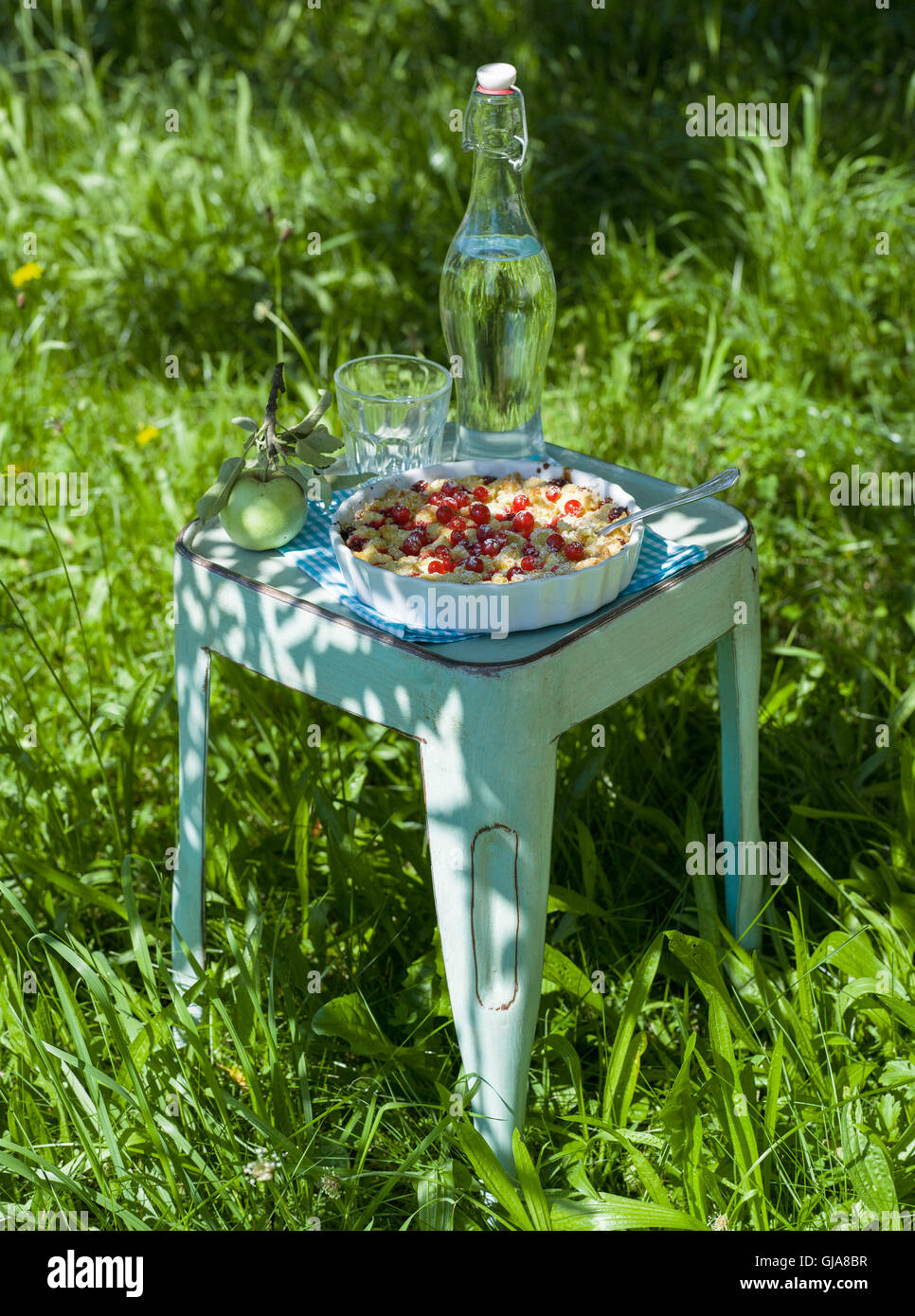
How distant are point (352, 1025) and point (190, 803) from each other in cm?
36

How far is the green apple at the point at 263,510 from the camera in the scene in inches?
64.8

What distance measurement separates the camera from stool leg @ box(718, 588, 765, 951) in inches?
72.3

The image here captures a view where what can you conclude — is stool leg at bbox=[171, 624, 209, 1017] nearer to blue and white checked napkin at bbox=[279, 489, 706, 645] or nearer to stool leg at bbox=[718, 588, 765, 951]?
blue and white checked napkin at bbox=[279, 489, 706, 645]

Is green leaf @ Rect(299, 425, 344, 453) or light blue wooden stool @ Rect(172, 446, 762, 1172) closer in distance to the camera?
light blue wooden stool @ Rect(172, 446, 762, 1172)

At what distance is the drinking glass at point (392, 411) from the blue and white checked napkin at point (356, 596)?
0.11 metres

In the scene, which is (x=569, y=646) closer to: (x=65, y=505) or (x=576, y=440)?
(x=576, y=440)

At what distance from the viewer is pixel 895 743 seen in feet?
7.53

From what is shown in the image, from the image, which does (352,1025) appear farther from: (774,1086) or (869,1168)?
(869,1168)

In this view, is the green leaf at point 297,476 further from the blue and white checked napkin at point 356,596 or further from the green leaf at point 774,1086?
the green leaf at point 774,1086

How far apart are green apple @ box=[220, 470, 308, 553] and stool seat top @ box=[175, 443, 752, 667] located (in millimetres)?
23

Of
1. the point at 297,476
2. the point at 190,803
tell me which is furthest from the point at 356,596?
the point at 190,803

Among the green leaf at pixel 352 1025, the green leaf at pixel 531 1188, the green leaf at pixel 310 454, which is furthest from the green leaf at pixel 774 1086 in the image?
the green leaf at pixel 310 454

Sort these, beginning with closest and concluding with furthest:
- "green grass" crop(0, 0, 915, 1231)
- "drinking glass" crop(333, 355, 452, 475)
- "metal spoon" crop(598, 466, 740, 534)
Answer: "metal spoon" crop(598, 466, 740, 534) → "green grass" crop(0, 0, 915, 1231) → "drinking glass" crop(333, 355, 452, 475)

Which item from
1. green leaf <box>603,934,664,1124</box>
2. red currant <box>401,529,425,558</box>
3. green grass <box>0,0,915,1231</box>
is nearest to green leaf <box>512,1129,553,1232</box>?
green grass <box>0,0,915,1231</box>
